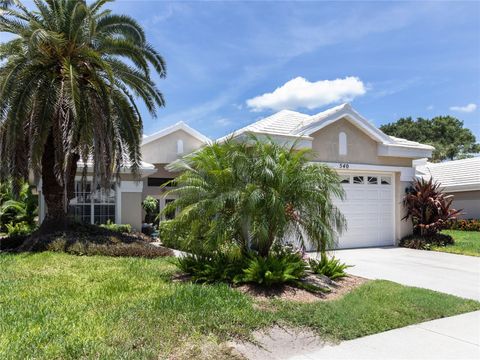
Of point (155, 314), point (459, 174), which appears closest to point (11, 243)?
point (155, 314)

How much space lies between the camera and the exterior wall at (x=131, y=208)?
1750 centimetres

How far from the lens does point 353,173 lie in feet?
49.6

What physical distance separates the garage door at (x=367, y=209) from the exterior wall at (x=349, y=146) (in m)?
0.61

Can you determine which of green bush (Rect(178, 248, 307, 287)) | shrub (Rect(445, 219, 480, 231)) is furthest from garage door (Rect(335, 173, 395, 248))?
shrub (Rect(445, 219, 480, 231))

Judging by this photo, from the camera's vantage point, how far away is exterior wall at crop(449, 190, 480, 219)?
23.9 meters

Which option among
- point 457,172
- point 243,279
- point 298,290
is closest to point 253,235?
point 243,279

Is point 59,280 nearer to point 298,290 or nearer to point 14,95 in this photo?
point 298,290

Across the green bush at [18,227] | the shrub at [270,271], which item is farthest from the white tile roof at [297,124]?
the green bush at [18,227]

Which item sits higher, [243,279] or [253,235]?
[253,235]

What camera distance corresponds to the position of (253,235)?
7582 mm

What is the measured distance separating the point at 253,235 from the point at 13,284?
465cm

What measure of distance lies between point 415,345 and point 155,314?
11.7 ft

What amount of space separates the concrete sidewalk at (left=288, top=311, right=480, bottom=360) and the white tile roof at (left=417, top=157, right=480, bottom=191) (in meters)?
20.1

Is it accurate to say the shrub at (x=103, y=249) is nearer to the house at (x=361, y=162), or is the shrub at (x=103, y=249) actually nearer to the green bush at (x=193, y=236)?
the green bush at (x=193, y=236)
